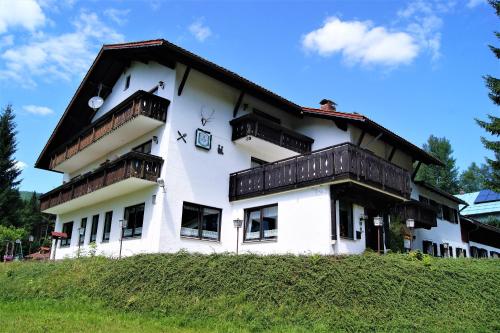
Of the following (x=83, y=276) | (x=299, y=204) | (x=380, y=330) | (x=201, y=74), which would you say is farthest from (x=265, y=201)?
(x=380, y=330)

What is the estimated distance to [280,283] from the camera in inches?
439

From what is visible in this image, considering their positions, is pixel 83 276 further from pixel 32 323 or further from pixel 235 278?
pixel 235 278

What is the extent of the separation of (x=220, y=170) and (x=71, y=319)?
400 inches

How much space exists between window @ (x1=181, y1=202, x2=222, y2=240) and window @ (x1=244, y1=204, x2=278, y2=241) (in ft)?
4.41

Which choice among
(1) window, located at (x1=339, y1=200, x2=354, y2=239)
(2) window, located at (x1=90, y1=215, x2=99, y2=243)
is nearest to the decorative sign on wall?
(1) window, located at (x1=339, y1=200, x2=354, y2=239)

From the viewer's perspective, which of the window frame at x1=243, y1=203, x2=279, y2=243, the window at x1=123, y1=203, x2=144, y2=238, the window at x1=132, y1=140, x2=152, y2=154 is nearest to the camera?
the window frame at x1=243, y1=203, x2=279, y2=243

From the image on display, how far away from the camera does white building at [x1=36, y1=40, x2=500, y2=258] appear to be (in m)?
16.6

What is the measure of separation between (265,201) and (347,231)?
144 inches

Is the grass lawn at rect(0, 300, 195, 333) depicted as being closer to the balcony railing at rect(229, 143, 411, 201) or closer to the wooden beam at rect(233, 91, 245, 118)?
the balcony railing at rect(229, 143, 411, 201)

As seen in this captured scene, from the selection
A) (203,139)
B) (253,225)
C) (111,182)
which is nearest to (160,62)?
(203,139)

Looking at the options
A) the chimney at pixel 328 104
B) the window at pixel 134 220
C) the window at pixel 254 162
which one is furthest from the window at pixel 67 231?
the chimney at pixel 328 104

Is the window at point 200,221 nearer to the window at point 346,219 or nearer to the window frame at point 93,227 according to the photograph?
the window at point 346,219

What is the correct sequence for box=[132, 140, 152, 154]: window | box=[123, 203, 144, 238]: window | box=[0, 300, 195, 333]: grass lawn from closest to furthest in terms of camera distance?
box=[0, 300, 195, 333]: grass lawn
box=[123, 203, 144, 238]: window
box=[132, 140, 152, 154]: window

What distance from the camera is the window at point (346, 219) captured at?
1664 centimetres
